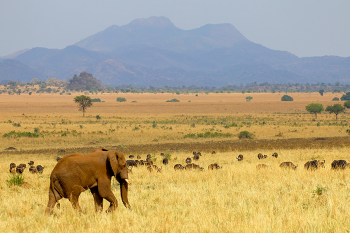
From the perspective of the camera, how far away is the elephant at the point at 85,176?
25.4ft

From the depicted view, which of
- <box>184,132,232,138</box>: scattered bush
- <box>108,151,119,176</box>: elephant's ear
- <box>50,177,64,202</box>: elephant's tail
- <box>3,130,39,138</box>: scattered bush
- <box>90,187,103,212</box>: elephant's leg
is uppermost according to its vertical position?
<box>108,151,119,176</box>: elephant's ear

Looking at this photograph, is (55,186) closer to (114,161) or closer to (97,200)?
(97,200)

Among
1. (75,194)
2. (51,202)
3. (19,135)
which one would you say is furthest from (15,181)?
(19,135)

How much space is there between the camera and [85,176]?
307 inches

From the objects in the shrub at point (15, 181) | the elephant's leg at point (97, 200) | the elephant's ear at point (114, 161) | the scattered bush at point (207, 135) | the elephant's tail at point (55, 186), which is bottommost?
the scattered bush at point (207, 135)

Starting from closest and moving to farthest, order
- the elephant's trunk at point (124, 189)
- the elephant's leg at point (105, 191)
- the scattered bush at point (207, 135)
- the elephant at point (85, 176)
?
the elephant at point (85, 176), the elephant's leg at point (105, 191), the elephant's trunk at point (124, 189), the scattered bush at point (207, 135)

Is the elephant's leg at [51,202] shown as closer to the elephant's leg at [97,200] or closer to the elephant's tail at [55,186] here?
the elephant's tail at [55,186]

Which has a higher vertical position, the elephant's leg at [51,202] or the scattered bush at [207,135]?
the elephant's leg at [51,202]

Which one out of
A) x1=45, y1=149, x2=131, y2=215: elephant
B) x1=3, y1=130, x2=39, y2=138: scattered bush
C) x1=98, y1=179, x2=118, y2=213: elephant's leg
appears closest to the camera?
x1=45, y1=149, x2=131, y2=215: elephant

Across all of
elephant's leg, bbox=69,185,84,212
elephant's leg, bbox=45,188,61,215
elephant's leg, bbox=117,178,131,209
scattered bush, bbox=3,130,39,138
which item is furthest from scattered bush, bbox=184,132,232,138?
elephant's leg, bbox=45,188,61,215

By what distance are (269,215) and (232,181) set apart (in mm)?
4505

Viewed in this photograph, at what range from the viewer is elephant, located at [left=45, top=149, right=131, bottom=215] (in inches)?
305

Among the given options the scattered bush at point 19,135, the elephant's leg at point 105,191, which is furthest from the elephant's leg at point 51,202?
the scattered bush at point 19,135

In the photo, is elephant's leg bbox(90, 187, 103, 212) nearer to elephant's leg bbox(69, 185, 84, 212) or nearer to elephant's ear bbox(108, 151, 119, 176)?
elephant's leg bbox(69, 185, 84, 212)
